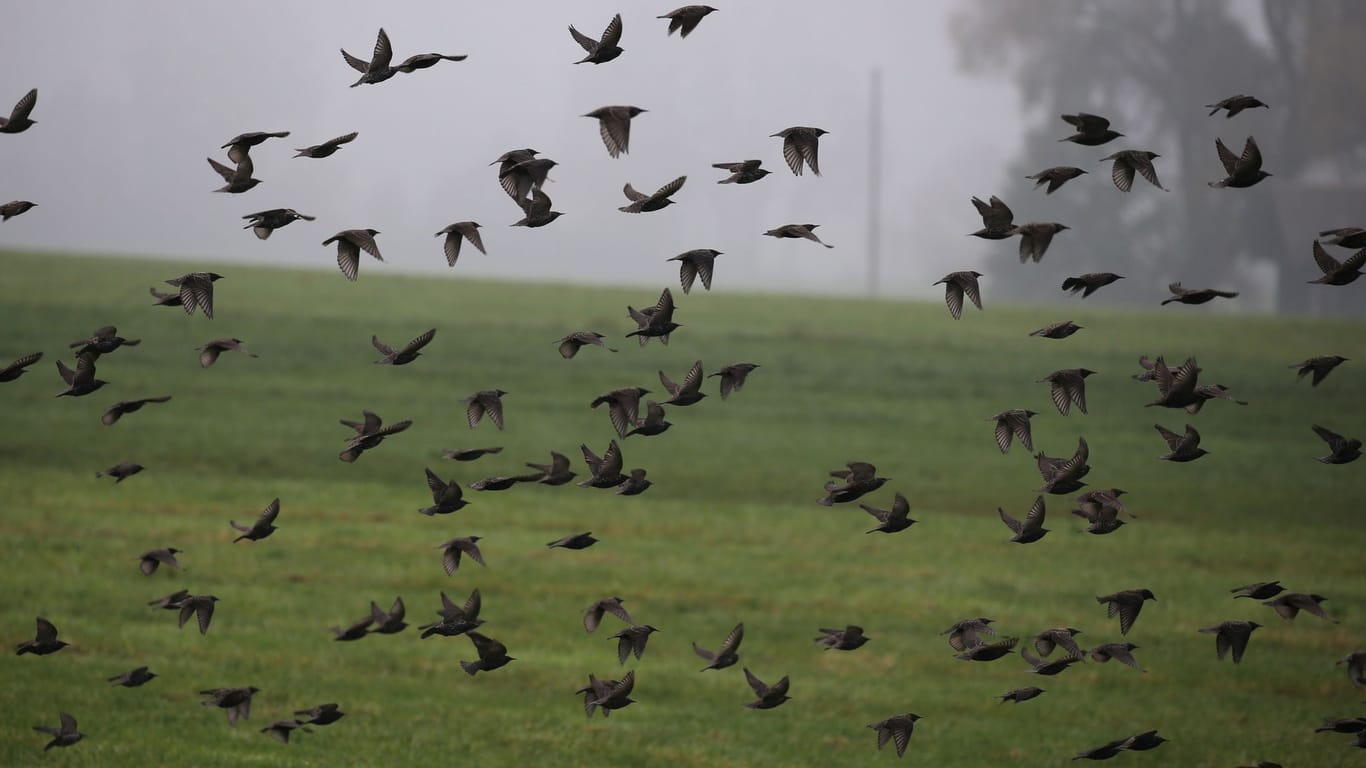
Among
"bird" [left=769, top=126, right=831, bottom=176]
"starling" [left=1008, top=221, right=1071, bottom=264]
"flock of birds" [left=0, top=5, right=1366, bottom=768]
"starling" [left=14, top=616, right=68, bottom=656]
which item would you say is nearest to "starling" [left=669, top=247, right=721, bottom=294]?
"flock of birds" [left=0, top=5, right=1366, bottom=768]

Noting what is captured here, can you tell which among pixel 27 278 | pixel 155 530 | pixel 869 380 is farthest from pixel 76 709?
pixel 27 278

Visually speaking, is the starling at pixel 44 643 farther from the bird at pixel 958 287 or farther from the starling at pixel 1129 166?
the starling at pixel 1129 166

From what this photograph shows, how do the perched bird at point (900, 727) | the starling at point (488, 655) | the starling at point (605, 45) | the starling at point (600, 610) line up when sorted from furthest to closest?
the perched bird at point (900, 727) < the starling at point (488, 655) < the starling at point (600, 610) < the starling at point (605, 45)

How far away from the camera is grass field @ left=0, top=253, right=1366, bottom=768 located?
12.0m

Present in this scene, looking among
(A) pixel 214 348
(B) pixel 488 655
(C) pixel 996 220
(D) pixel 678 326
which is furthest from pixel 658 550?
(C) pixel 996 220

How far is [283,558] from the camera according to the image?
16.8 metres

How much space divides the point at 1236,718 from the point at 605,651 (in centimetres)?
566

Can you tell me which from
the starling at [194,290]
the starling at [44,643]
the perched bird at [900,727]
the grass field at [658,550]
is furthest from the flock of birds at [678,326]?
the grass field at [658,550]

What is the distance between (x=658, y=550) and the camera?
17.8m

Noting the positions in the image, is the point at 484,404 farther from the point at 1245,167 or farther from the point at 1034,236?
the point at 1245,167

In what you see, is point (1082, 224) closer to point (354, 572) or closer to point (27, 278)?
point (27, 278)

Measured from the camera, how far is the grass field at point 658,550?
39.4 feet

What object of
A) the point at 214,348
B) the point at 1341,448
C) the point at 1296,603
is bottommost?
the point at 1296,603

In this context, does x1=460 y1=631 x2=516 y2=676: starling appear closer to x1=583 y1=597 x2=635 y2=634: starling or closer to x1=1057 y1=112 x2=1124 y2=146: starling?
x1=583 y1=597 x2=635 y2=634: starling
